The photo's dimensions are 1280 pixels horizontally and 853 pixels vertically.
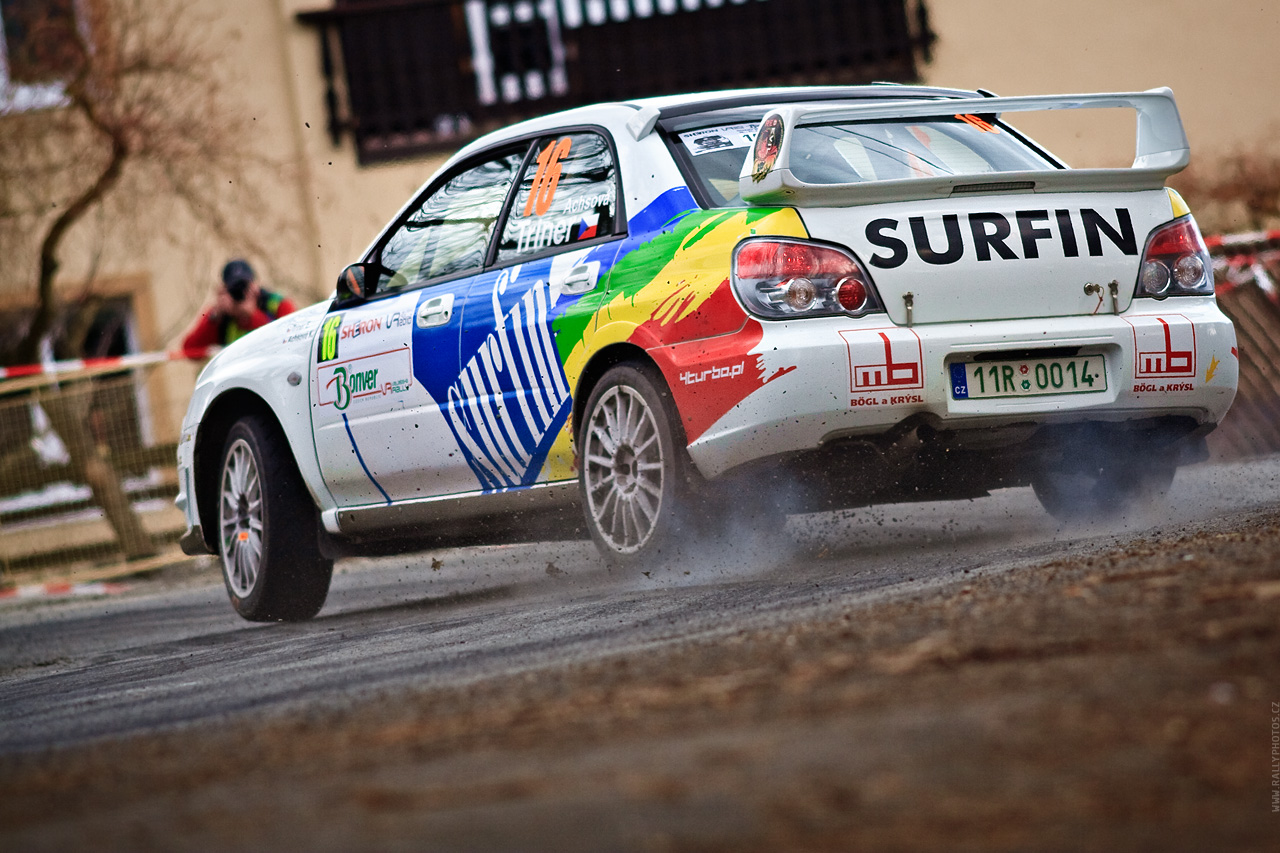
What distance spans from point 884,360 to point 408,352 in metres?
2.02

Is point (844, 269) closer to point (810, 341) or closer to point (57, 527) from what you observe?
point (810, 341)

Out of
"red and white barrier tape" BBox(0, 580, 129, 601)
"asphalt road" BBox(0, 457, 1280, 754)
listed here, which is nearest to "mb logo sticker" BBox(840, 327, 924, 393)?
"asphalt road" BBox(0, 457, 1280, 754)

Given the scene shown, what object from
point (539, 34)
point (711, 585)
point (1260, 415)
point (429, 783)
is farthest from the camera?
point (539, 34)

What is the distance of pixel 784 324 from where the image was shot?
5.09 metres

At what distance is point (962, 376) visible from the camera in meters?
5.16

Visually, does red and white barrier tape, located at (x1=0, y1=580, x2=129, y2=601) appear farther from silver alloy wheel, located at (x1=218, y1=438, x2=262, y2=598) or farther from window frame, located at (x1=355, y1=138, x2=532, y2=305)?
window frame, located at (x1=355, y1=138, x2=532, y2=305)

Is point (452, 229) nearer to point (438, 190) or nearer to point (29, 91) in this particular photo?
point (438, 190)

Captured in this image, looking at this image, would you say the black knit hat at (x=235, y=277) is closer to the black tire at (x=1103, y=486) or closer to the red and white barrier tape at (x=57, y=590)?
the red and white barrier tape at (x=57, y=590)

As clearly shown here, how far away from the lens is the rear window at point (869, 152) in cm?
552

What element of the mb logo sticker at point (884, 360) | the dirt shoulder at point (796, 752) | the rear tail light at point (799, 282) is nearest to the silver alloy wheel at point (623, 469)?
the rear tail light at point (799, 282)

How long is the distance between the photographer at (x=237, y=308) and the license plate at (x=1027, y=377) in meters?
5.96

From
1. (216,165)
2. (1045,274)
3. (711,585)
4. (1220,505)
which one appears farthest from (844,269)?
(216,165)

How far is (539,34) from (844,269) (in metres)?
11.9

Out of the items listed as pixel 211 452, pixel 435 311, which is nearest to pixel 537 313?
pixel 435 311
